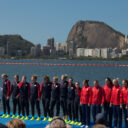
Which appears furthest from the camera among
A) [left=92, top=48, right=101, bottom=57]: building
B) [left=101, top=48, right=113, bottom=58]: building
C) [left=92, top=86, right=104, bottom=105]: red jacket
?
[left=92, top=48, right=101, bottom=57]: building

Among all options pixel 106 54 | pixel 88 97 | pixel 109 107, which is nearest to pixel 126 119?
pixel 109 107

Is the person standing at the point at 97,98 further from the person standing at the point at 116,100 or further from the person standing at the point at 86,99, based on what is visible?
the person standing at the point at 116,100

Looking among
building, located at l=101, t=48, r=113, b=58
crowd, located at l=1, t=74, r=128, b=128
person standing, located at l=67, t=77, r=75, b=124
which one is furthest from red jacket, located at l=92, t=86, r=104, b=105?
building, located at l=101, t=48, r=113, b=58

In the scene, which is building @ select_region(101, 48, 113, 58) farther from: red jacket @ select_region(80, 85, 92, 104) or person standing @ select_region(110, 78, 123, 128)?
person standing @ select_region(110, 78, 123, 128)

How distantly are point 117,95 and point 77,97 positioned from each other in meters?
1.50

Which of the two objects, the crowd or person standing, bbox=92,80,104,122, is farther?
person standing, bbox=92,80,104,122

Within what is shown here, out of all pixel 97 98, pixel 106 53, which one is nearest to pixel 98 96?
pixel 97 98

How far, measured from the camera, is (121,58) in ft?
522

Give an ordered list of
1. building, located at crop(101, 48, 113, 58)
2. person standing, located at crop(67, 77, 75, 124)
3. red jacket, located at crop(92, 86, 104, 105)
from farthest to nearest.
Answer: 1. building, located at crop(101, 48, 113, 58)
2. person standing, located at crop(67, 77, 75, 124)
3. red jacket, located at crop(92, 86, 104, 105)

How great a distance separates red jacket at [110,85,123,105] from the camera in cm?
948

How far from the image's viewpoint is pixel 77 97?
10.3m

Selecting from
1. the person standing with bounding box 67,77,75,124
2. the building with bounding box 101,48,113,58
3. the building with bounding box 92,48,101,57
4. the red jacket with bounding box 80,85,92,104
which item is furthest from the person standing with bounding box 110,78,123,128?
the building with bounding box 92,48,101,57

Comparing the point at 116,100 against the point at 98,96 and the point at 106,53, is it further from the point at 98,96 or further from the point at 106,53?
the point at 106,53

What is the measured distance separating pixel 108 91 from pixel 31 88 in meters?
2.92
